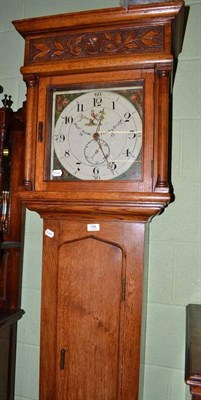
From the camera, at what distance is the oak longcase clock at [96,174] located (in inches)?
37.5

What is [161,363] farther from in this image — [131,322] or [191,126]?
[191,126]

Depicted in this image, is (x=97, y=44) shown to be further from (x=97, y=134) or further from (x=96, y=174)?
(x=96, y=174)

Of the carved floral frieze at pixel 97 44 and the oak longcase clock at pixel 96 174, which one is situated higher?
the carved floral frieze at pixel 97 44

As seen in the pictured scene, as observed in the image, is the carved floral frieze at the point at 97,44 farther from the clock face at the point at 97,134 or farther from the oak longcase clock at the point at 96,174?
the clock face at the point at 97,134

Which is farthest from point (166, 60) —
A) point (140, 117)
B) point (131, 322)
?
point (131, 322)

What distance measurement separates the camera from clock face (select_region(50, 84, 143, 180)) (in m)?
0.98

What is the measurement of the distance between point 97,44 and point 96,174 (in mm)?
397

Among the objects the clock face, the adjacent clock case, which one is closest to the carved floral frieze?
the adjacent clock case

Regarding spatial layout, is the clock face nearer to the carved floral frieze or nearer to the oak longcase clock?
the oak longcase clock

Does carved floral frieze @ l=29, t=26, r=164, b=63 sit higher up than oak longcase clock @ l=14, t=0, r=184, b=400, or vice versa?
carved floral frieze @ l=29, t=26, r=164, b=63

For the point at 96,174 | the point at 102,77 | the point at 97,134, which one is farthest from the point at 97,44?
the point at 96,174

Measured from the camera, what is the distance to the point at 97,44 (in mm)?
993

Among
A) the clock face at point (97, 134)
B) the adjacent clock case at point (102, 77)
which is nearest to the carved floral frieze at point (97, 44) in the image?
the adjacent clock case at point (102, 77)

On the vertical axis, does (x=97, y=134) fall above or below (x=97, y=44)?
below
